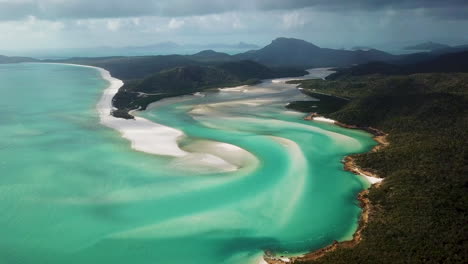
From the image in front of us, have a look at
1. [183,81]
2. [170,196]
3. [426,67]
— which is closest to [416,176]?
[170,196]

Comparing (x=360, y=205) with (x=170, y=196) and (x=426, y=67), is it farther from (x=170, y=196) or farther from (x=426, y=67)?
A: (x=426, y=67)

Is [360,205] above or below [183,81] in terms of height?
below

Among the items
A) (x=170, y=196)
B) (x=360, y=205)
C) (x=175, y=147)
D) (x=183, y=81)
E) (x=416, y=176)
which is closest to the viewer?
(x=360, y=205)

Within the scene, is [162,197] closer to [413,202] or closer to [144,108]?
[413,202]

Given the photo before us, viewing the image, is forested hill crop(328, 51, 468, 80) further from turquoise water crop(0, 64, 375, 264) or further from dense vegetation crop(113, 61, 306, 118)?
turquoise water crop(0, 64, 375, 264)

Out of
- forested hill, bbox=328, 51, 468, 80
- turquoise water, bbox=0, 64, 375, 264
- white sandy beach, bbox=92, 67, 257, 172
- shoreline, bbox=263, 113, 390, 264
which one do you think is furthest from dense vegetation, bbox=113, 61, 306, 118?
shoreline, bbox=263, 113, 390, 264

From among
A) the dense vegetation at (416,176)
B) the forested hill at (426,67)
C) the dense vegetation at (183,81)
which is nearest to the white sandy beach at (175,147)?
the dense vegetation at (183,81)
